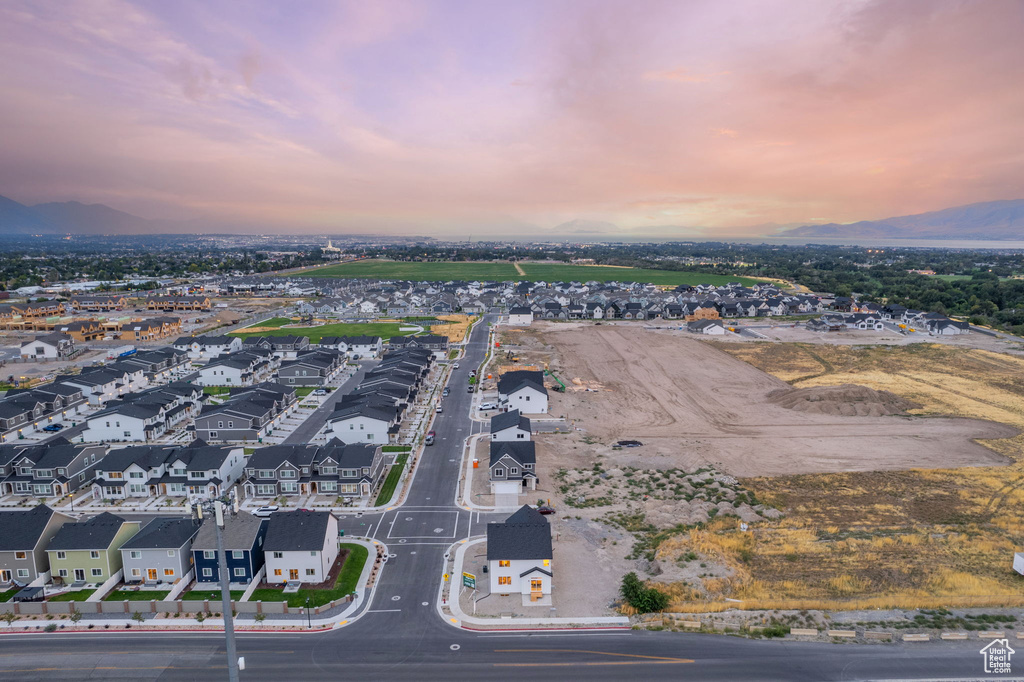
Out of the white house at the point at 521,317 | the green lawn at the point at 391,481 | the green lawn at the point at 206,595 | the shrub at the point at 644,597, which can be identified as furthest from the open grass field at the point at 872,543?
the white house at the point at 521,317

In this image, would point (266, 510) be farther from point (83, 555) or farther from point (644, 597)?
point (644, 597)

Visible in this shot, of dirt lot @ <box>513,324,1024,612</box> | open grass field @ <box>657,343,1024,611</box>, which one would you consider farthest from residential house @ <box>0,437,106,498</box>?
open grass field @ <box>657,343,1024,611</box>

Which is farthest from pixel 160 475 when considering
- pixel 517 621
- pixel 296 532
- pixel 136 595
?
pixel 517 621

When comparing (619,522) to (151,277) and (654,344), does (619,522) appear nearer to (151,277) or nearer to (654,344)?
(654,344)

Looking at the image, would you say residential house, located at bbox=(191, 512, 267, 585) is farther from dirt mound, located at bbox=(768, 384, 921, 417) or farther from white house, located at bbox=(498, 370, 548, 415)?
dirt mound, located at bbox=(768, 384, 921, 417)

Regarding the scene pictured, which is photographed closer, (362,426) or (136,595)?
(136,595)

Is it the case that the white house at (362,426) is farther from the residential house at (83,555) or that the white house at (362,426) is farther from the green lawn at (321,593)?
the residential house at (83,555)

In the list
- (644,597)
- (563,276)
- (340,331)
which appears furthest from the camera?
(563,276)
